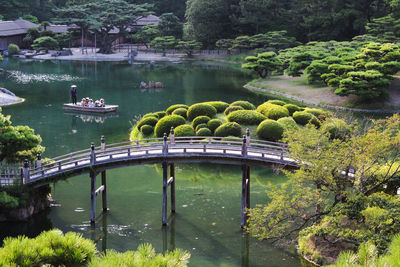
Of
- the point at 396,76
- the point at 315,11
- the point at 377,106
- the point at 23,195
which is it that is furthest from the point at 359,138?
the point at 315,11

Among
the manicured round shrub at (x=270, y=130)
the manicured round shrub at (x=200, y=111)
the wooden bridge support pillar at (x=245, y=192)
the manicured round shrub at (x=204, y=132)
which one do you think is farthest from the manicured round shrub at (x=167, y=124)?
the wooden bridge support pillar at (x=245, y=192)

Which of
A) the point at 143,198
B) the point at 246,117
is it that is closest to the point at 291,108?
the point at 246,117

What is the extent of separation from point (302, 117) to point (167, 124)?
9.99 metres

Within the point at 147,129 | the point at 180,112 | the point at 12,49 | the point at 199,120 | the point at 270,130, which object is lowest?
the point at 147,129

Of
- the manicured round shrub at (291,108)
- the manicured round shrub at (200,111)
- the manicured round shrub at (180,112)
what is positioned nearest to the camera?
the manicured round shrub at (200,111)

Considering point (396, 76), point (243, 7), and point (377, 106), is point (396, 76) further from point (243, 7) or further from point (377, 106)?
point (243, 7)

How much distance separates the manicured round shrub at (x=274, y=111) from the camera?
36031 mm

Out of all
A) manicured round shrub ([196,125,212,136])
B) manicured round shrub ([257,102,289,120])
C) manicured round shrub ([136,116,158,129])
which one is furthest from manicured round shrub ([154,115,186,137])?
manicured round shrub ([257,102,289,120])

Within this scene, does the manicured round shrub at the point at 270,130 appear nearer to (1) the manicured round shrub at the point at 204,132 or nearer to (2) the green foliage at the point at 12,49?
(1) the manicured round shrub at the point at 204,132

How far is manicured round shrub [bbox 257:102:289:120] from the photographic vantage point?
36.0m

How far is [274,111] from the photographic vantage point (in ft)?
118

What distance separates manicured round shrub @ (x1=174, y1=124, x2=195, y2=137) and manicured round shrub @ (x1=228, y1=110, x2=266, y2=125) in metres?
3.24

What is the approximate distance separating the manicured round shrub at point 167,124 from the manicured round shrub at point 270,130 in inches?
223

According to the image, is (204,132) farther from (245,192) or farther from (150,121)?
(245,192)
